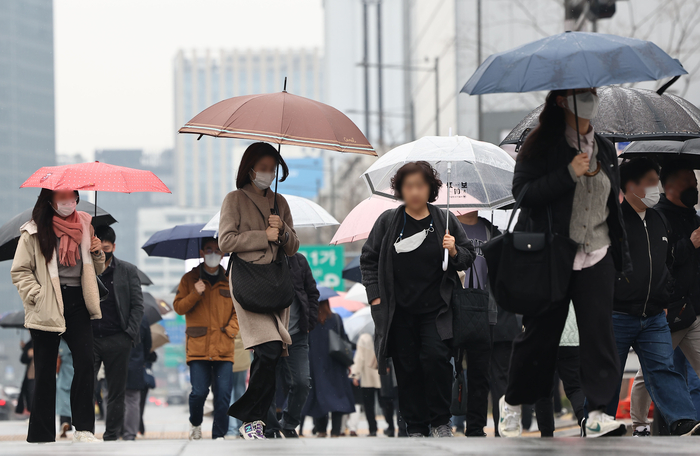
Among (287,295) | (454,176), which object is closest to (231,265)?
(287,295)

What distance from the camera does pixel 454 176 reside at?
8156 mm

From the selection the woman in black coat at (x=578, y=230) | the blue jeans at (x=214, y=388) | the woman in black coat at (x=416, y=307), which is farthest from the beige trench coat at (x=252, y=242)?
the blue jeans at (x=214, y=388)

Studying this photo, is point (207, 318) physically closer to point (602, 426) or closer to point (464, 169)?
point (464, 169)

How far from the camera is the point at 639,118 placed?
707cm

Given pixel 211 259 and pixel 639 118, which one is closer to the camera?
pixel 639 118

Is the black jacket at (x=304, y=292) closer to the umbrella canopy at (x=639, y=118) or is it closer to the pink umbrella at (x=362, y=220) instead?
the pink umbrella at (x=362, y=220)

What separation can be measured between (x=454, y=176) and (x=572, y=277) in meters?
2.94

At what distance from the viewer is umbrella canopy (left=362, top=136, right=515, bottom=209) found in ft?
25.0

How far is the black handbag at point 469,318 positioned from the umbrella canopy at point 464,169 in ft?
3.54

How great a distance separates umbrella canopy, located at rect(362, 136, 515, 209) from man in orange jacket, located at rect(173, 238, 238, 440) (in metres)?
1.98

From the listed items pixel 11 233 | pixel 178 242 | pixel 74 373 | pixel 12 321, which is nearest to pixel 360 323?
pixel 178 242

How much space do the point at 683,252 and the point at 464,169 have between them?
6.38 ft

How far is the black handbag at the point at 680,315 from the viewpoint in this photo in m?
7.11

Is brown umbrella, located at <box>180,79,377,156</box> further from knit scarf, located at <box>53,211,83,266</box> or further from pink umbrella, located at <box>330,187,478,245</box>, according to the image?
pink umbrella, located at <box>330,187,478,245</box>
